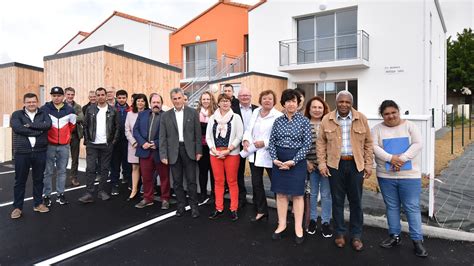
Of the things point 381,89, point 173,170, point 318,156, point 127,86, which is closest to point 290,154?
point 318,156

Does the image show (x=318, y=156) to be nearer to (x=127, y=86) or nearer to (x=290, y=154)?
(x=290, y=154)

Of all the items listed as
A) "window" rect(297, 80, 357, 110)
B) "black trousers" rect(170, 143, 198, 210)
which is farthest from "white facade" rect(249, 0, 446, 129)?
"black trousers" rect(170, 143, 198, 210)

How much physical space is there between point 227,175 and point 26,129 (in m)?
3.09

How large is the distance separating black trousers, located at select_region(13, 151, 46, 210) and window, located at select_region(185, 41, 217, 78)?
51.0ft

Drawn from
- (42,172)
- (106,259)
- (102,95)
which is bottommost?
(106,259)

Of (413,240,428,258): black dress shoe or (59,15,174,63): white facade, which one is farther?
(59,15,174,63): white facade

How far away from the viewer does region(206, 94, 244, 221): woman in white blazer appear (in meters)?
4.98

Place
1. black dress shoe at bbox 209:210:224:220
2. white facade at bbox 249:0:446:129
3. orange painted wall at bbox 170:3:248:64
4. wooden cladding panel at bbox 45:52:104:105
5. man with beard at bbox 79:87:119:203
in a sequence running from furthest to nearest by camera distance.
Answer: orange painted wall at bbox 170:3:248:64 → white facade at bbox 249:0:446:129 → wooden cladding panel at bbox 45:52:104:105 → man with beard at bbox 79:87:119:203 → black dress shoe at bbox 209:210:224:220

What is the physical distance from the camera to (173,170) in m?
5.29

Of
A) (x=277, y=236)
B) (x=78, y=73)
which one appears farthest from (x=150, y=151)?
(x=78, y=73)

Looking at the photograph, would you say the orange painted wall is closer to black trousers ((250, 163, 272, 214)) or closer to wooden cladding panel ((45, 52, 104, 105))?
wooden cladding panel ((45, 52, 104, 105))

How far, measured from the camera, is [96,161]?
612cm

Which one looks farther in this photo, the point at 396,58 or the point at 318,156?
the point at 396,58

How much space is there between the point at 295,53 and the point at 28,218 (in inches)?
565
